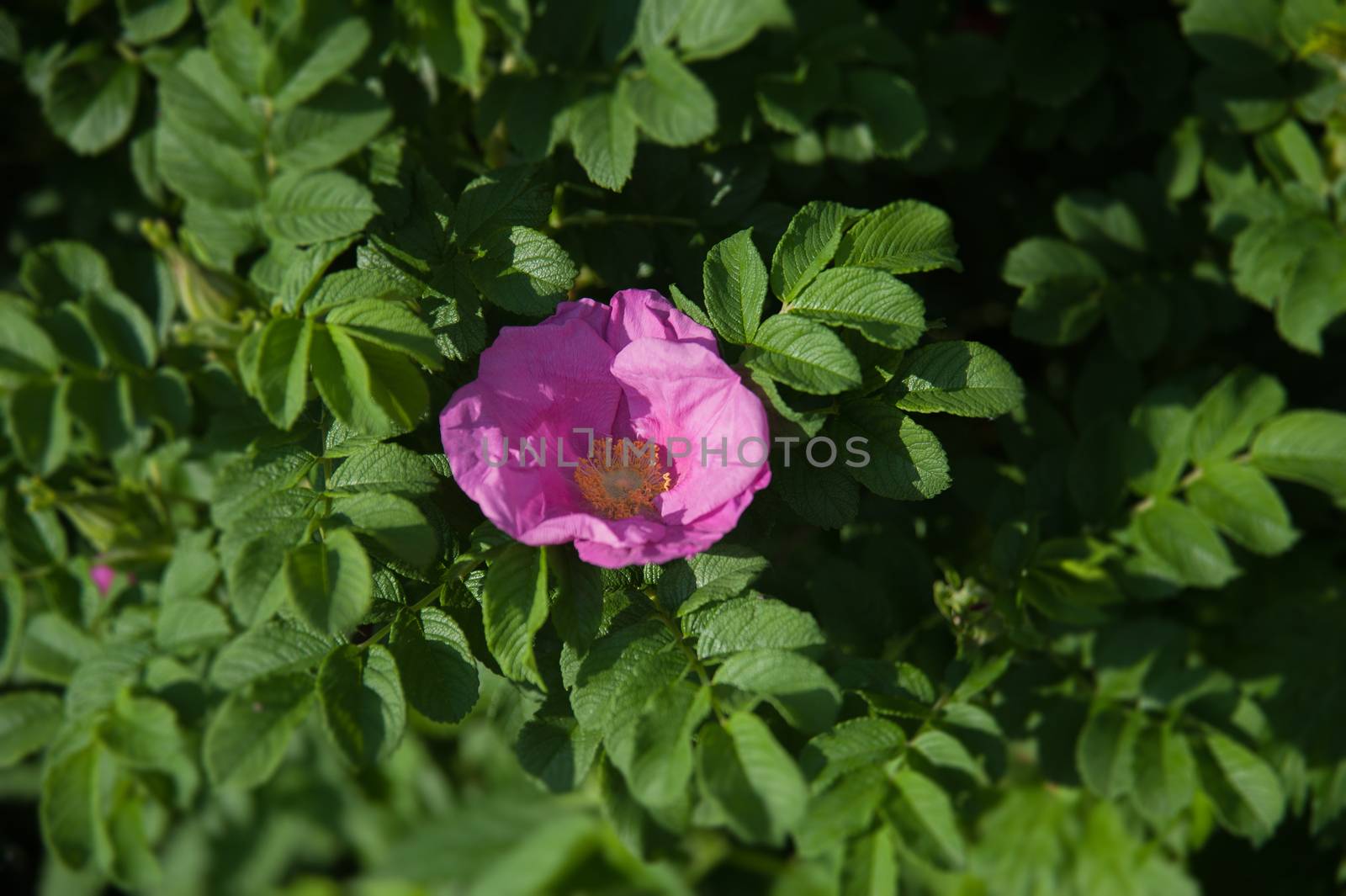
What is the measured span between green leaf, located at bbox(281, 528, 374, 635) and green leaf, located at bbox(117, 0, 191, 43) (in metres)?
1.11

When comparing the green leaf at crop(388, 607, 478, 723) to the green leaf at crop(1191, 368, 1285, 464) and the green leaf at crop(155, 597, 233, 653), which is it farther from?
the green leaf at crop(1191, 368, 1285, 464)

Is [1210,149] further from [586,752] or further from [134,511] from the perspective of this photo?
[134,511]

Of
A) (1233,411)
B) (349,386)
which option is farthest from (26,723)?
(1233,411)

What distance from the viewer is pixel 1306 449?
1.77 m

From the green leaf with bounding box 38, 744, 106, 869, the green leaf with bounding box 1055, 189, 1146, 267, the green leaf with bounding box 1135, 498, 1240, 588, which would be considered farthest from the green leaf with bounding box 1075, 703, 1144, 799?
the green leaf with bounding box 38, 744, 106, 869

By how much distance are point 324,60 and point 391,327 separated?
50cm

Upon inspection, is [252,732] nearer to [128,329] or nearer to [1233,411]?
[128,329]

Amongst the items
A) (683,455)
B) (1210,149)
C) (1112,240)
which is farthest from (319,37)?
(1210,149)

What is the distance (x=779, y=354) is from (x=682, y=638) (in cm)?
38

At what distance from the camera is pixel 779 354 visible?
126 cm

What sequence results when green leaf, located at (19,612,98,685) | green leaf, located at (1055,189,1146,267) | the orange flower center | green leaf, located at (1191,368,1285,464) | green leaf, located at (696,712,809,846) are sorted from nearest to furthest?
1. green leaf, located at (696,712,809,846)
2. the orange flower center
3. green leaf, located at (1191,368,1285,464)
4. green leaf, located at (19,612,98,685)
5. green leaf, located at (1055,189,1146,267)

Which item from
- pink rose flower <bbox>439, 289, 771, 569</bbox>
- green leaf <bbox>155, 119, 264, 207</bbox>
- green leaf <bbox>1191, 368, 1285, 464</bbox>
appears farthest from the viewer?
green leaf <bbox>1191, 368, 1285, 464</bbox>

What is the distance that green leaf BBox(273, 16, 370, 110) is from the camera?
152 cm

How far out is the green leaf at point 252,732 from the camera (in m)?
1.26
